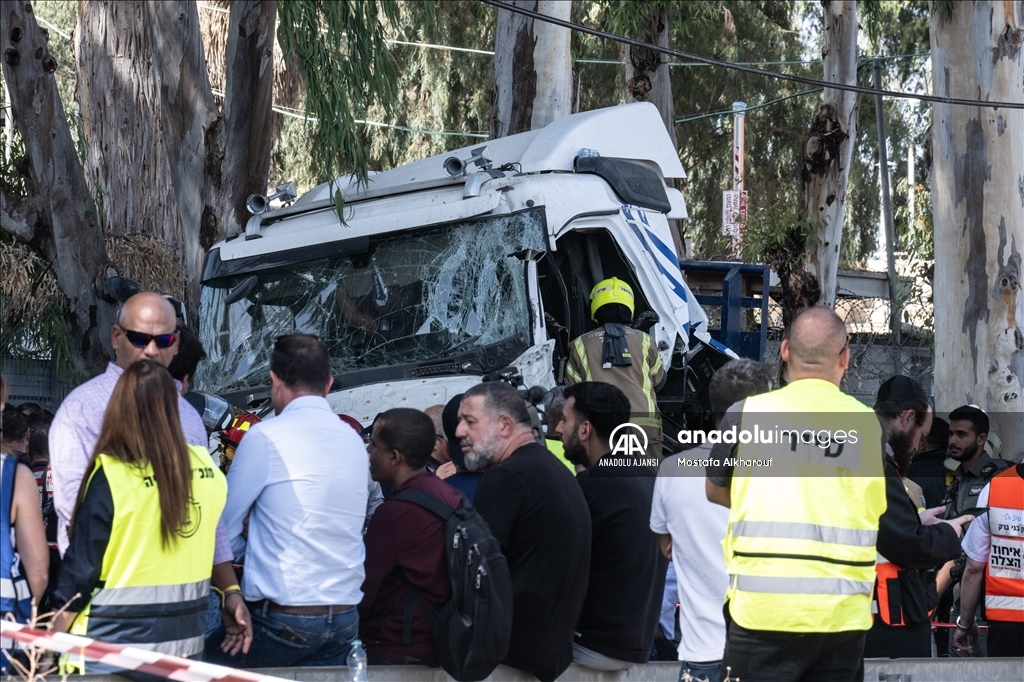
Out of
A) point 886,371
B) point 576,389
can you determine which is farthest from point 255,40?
point 886,371

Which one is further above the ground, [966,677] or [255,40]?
[255,40]

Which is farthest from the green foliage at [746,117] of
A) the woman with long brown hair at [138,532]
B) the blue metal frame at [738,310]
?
the woman with long brown hair at [138,532]

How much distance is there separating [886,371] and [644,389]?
8970 mm

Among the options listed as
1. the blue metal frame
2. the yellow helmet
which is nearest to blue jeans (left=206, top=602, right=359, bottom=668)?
the yellow helmet

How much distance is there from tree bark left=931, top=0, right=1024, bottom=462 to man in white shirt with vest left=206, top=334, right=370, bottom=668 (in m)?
8.29

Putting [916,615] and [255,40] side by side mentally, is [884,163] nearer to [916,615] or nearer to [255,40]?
[255,40]

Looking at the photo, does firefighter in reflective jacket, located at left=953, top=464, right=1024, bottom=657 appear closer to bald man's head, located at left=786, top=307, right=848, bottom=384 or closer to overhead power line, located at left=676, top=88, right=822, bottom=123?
bald man's head, located at left=786, top=307, right=848, bottom=384

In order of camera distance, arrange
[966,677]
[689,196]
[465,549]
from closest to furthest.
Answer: [465,549]
[966,677]
[689,196]

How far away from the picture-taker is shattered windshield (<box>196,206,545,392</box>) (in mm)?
8094

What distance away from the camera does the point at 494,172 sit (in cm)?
858

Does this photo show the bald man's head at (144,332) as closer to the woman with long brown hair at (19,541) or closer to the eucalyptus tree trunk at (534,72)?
the woman with long brown hair at (19,541)

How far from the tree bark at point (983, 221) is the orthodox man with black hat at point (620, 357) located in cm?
454

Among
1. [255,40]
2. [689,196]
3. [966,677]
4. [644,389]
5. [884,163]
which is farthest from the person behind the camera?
[689,196]

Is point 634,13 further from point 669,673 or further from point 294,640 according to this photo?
point 294,640
